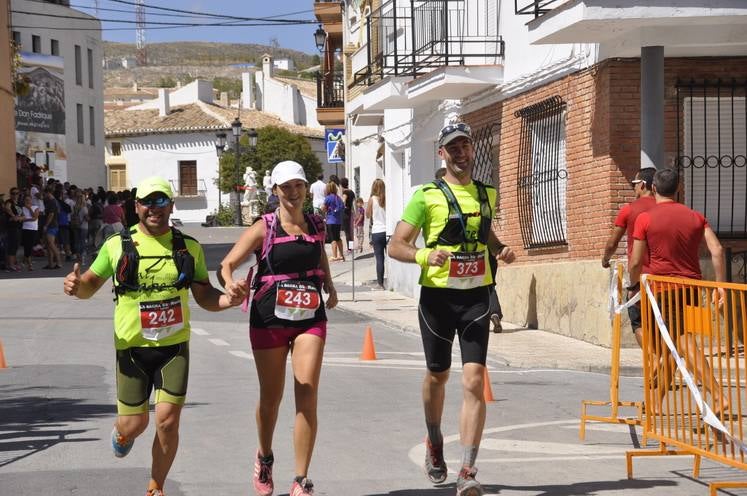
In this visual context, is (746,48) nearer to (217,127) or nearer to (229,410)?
(229,410)

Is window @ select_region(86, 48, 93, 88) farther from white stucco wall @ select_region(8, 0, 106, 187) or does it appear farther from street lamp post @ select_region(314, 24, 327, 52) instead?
street lamp post @ select_region(314, 24, 327, 52)

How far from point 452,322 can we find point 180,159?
85.6m

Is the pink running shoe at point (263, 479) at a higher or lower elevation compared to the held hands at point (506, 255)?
lower

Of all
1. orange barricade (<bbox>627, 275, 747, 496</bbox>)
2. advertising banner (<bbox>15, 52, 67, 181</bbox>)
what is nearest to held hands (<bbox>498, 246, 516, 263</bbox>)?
orange barricade (<bbox>627, 275, 747, 496</bbox>)

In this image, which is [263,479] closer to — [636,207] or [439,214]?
[439,214]

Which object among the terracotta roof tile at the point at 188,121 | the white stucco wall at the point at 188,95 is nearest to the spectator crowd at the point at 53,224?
the terracotta roof tile at the point at 188,121

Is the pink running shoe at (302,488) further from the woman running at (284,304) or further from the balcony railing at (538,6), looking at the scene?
the balcony railing at (538,6)

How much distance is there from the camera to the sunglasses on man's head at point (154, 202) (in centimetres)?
704

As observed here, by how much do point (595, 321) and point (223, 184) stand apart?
6673 cm

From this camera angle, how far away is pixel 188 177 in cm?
9244

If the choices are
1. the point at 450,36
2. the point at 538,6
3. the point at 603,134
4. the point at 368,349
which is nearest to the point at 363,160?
the point at 450,36

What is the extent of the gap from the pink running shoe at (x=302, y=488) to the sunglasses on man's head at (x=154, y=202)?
160cm

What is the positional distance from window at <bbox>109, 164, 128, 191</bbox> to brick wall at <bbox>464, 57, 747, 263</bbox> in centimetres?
7922

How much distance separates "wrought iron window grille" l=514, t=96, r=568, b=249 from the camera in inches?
734
